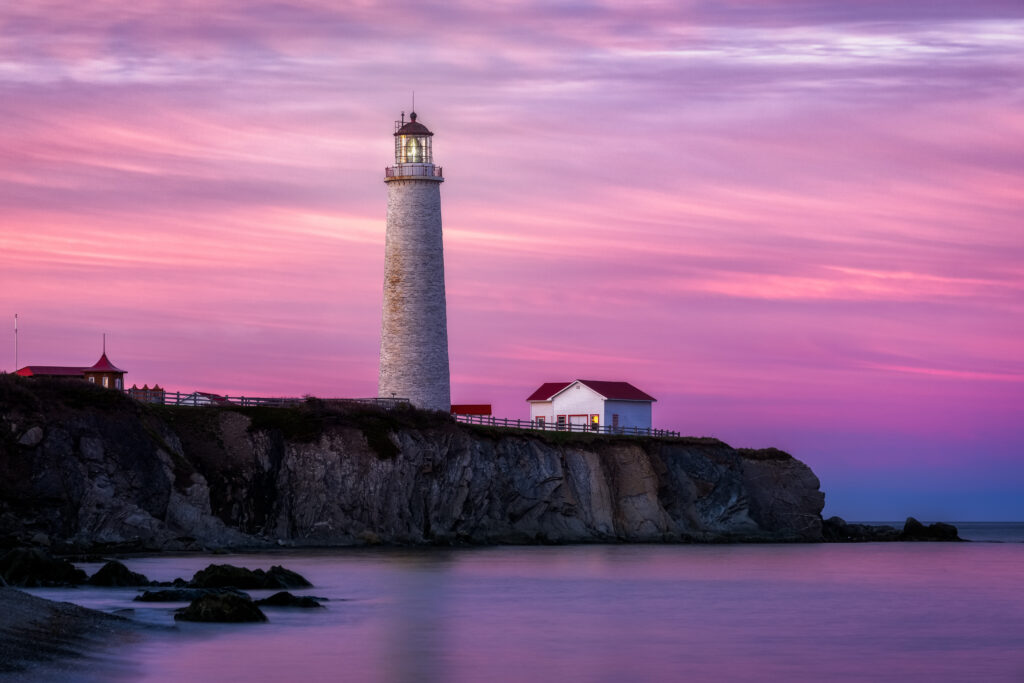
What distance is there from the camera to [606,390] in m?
73.1

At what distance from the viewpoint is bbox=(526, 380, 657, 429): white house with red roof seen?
72.6 metres

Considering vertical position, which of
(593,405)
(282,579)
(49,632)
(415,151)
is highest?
(415,151)

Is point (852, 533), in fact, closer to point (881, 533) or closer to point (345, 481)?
point (881, 533)

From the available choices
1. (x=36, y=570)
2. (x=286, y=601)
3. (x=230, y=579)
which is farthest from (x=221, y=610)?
(x=36, y=570)

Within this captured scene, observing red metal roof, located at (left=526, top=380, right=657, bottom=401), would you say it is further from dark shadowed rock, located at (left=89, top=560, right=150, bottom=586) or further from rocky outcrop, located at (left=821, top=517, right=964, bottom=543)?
dark shadowed rock, located at (left=89, top=560, right=150, bottom=586)

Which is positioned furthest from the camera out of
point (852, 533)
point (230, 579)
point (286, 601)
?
point (852, 533)

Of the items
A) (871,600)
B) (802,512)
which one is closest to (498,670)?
(871,600)

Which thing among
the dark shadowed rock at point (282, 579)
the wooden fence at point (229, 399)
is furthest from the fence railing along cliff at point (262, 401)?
the dark shadowed rock at point (282, 579)

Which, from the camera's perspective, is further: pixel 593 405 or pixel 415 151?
pixel 593 405

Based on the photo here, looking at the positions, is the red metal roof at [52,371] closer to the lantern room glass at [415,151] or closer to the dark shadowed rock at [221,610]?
the lantern room glass at [415,151]

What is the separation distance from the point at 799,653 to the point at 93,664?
13996mm

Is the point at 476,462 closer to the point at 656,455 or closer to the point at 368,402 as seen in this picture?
the point at 368,402

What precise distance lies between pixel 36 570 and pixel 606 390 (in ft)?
143

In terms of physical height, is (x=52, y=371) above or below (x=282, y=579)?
above
